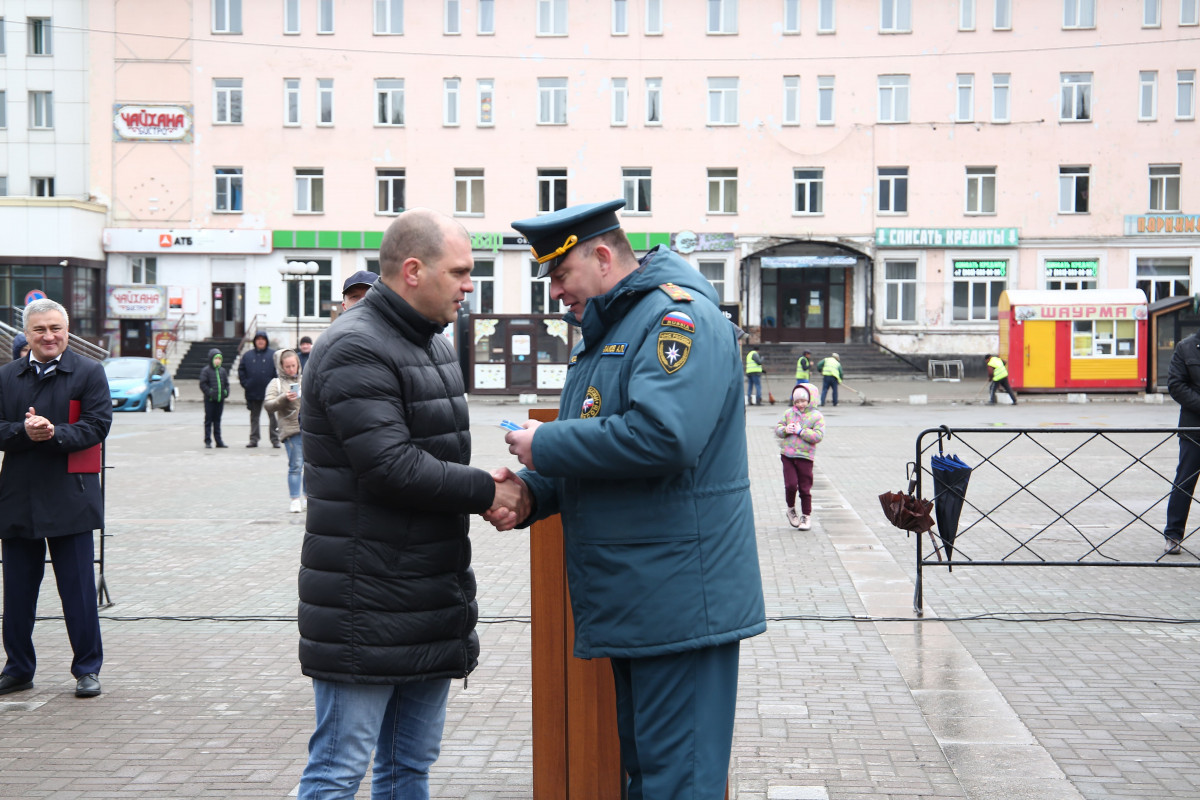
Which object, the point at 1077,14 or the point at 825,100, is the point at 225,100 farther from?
the point at 1077,14

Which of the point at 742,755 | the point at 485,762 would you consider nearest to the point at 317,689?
the point at 485,762

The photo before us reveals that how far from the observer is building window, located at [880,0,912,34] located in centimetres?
4150

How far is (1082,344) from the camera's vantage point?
33.2 m

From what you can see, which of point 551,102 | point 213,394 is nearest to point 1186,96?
point 551,102

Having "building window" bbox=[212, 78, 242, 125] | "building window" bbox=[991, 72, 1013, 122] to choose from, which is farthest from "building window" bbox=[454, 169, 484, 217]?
"building window" bbox=[991, 72, 1013, 122]

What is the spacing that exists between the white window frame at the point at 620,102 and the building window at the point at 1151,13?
18677mm

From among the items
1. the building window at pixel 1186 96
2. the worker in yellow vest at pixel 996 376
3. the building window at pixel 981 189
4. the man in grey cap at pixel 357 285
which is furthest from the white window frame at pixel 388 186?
the man in grey cap at pixel 357 285

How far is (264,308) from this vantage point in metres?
42.9

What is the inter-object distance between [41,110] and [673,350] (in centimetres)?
4710

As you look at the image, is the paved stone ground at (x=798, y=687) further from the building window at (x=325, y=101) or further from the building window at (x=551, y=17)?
the building window at (x=551, y=17)

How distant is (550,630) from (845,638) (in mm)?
3156

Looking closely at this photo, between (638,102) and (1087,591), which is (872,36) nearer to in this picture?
(638,102)

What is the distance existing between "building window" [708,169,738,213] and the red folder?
124ft

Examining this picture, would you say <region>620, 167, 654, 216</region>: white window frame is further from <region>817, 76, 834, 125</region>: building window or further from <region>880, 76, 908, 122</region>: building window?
<region>880, 76, 908, 122</region>: building window
